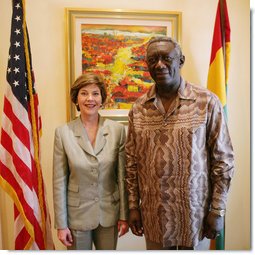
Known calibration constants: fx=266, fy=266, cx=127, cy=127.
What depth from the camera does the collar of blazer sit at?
123 centimetres

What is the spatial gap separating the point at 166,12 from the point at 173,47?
74 cm

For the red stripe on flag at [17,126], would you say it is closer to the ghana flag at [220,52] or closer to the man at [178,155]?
the man at [178,155]

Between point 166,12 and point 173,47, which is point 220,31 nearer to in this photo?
point 166,12

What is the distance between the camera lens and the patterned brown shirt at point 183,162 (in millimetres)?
1079

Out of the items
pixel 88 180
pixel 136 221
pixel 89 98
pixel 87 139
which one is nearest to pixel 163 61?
pixel 89 98

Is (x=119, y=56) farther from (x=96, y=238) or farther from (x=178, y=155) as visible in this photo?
(x=96, y=238)

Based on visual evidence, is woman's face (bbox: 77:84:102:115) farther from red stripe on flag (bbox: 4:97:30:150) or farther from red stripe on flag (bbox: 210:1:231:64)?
red stripe on flag (bbox: 210:1:231:64)

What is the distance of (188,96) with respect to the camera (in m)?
1.11

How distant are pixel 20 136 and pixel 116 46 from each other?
2.68ft

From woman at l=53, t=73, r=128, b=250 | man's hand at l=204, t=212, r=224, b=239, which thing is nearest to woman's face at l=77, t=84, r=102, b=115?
woman at l=53, t=73, r=128, b=250

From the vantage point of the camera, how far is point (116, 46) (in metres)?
1.70

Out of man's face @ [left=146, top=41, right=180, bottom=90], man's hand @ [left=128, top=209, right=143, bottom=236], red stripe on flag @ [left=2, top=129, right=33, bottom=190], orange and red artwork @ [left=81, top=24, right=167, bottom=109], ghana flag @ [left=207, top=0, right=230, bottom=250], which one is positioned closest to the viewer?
man's face @ [left=146, top=41, right=180, bottom=90]

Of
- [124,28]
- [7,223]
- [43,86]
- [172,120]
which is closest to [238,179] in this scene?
[172,120]

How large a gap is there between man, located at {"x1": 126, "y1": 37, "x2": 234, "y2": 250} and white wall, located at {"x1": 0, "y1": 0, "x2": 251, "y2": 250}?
710 millimetres
